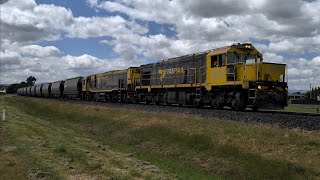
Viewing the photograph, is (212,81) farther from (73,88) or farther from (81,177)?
(73,88)

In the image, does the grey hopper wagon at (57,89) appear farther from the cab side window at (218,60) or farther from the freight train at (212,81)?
the cab side window at (218,60)

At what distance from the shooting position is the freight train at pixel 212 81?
74.8 ft

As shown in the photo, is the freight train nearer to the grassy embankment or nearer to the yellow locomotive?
the yellow locomotive

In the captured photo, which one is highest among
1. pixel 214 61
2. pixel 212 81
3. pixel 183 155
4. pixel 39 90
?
pixel 214 61

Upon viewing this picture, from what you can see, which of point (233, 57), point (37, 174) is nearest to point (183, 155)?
point (37, 174)

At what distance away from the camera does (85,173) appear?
12055 mm

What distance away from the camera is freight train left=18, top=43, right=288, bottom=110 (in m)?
22.8

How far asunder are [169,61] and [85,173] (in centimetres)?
2467

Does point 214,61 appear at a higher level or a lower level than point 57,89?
higher

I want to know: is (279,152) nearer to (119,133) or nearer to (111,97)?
(119,133)

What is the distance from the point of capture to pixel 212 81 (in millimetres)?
26859

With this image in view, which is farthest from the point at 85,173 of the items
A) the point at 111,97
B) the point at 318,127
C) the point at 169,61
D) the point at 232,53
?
the point at 111,97

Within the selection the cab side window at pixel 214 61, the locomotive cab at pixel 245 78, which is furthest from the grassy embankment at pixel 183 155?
the cab side window at pixel 214 61

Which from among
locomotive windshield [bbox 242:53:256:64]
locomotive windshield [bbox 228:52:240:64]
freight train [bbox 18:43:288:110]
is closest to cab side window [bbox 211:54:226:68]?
freight train [bbox 18:43:288:110]
